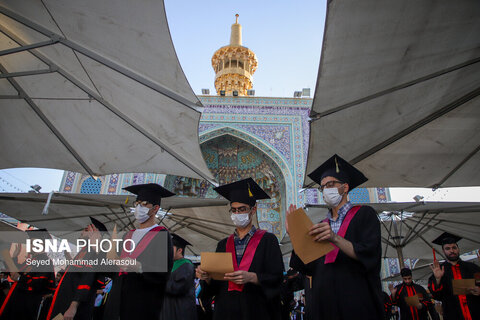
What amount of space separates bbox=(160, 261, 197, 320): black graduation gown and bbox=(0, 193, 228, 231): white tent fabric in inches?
57.5

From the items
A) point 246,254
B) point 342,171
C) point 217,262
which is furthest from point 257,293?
point 342,171

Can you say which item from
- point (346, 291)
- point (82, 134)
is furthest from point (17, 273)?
point (346, 291)

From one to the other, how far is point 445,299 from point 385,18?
342 cm

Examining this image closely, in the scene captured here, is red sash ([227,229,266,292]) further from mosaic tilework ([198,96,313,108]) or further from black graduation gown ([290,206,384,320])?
mosaic tilework ([198,96,313,108])

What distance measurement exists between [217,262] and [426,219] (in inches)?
251

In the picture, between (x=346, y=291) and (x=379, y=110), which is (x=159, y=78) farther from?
(x=346, y=291)

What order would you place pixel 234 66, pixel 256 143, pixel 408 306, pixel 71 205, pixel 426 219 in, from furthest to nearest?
pixel 234 66, pixel 256 143, pixel 426 219, pixel 71 205, pixel 408 306

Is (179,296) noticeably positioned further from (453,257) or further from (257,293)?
(453,257)

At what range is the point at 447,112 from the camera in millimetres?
3232

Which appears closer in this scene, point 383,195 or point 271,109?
point 383,195

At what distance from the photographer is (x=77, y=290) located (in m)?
2.65

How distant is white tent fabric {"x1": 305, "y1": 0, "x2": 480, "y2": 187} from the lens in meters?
2.38

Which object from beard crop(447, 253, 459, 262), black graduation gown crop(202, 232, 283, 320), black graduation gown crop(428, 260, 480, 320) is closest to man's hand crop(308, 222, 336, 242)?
black graduation gown crop(202, 232, 283, 320)

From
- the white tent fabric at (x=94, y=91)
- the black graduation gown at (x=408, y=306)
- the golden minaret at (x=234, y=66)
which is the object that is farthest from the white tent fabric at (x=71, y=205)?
the golden minaret at (x=234, y=66)
